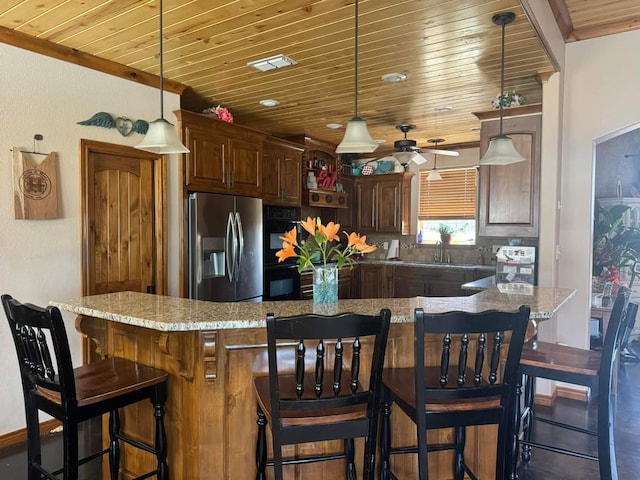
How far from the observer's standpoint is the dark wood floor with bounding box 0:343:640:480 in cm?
252

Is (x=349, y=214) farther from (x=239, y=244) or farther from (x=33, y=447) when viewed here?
(x=33, y=447)

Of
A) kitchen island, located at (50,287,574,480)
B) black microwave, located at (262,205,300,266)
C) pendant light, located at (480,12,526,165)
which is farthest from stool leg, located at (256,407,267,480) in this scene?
black microwave, located at (262,205,300,266)

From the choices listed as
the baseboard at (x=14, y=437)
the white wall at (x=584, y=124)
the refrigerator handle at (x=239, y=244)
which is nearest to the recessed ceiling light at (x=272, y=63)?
the refrigerator handle at (x=239, y=244)

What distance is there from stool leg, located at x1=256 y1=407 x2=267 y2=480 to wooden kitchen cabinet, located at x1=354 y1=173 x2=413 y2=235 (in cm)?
484

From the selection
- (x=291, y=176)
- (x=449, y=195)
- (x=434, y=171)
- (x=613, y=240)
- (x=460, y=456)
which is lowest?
(x=460, y=456)

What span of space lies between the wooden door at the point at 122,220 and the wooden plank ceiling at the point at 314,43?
714 millimetres

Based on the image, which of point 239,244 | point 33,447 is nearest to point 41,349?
point 33,447

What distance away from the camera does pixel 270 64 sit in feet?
11.0

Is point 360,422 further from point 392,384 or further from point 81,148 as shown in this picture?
point 81,148

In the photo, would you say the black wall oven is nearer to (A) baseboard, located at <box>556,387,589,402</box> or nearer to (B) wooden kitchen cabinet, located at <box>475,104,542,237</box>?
(B) wooden kitchen cabinet, located at <box>475,104,542,237</box>

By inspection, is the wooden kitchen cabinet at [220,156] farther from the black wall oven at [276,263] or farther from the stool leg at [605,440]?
the stool leg at [605,440]

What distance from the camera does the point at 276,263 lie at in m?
4.97

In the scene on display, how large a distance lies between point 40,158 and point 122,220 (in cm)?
71

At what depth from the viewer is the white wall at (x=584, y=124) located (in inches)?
126
